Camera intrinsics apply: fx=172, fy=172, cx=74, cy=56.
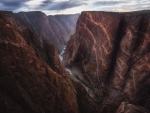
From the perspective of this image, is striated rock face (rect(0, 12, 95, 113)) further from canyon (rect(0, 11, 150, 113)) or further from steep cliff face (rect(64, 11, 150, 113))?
steep cliff face (rect(64, 11, 150, 113))

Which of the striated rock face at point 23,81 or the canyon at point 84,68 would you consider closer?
the striated rock face at point 23,81

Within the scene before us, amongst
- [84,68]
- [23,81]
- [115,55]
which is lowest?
[84,68]

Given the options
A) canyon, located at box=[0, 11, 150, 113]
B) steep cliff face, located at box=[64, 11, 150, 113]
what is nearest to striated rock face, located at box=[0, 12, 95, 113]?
canyon, located at box=[0, 11, 150, 113]

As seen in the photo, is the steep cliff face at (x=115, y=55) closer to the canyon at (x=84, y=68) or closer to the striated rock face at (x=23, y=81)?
the canyon at (x=84, y=68)

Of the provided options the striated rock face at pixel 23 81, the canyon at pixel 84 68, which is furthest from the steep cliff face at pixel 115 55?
the striated rock face at pixel 23 81

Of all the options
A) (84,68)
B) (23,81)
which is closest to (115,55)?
(84,68)

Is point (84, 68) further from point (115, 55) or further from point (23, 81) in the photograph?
point (23, 81)

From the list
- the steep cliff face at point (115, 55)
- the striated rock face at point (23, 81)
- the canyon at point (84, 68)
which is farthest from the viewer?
the steep cliff face at point (115, 55)
